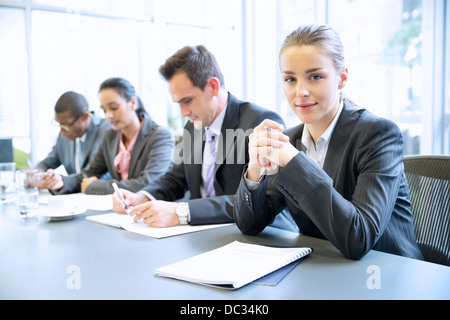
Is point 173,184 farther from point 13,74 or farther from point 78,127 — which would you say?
point 13,74

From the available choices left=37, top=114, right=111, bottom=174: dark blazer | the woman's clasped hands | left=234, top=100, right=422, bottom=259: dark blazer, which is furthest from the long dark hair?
the woman's clasped hands

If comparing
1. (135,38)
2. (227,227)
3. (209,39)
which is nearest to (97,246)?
(227,227)

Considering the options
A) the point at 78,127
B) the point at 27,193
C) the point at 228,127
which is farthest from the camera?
the point at 78,127

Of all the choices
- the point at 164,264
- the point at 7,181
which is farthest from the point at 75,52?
the point at 164,264

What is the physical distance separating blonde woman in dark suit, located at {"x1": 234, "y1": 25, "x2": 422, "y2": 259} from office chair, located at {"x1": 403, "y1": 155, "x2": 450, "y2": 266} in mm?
158

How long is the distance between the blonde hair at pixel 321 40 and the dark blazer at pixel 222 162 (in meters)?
0.58

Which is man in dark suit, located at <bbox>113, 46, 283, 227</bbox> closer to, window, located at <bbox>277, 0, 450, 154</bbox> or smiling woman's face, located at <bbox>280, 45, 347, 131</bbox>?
smiling woman's face, located at <bbox>280, 45, 347, 131</bbox>

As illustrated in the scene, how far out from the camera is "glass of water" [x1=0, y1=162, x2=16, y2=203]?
2.34 metres

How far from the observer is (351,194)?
141cm

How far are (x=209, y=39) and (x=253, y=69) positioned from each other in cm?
69

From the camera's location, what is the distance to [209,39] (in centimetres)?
537

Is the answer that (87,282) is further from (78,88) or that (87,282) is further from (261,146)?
(78,88)

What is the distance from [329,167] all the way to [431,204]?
0.45m
